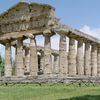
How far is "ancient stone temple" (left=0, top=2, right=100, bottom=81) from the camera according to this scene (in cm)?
4981

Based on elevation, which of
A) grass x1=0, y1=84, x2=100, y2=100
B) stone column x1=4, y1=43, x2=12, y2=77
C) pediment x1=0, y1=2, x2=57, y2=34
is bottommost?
grass x1=0, y1=84, x2=100, y2=100

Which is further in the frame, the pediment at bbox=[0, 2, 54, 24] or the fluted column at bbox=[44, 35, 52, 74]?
the pediment at bbox=[0, 2, 54, 24]

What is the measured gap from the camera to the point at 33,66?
51.4 meters

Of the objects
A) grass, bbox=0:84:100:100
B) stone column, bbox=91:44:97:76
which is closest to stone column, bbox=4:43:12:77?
stone column, bbox=91:44:97:76

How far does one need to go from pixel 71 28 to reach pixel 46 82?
10.7m

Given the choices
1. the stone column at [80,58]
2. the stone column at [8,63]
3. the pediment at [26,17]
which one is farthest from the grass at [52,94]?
the stone column at [8,63]

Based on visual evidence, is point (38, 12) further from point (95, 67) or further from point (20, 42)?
point (95, 67)

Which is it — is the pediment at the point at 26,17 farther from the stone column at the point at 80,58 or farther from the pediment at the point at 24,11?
the stone column at the point at 80,58

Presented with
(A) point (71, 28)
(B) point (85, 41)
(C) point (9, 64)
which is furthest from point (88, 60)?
(C) point (9, 64)

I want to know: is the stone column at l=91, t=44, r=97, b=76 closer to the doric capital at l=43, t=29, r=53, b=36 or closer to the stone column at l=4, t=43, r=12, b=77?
the doric capital at l=43, t=29, r=53, b=36

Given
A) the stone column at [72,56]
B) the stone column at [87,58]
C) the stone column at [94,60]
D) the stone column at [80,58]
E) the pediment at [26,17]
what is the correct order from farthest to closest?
the stone column at [94,60], the stone column at [87,58], the stone column at [80,58], the stone column at [72,56], the pediment at [26,17]

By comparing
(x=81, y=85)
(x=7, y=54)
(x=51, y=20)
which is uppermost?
(x=51, y=20)

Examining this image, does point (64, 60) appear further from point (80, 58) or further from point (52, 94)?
point (52, 94)

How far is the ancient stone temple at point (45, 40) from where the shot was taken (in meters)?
49.8
